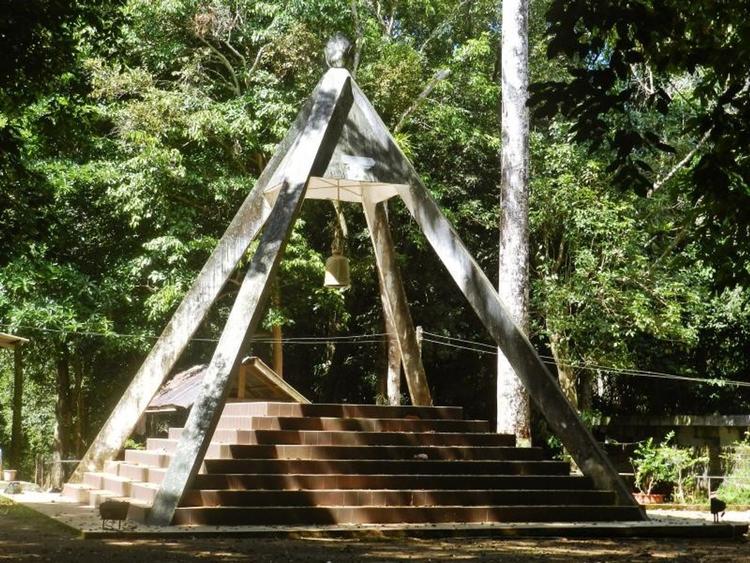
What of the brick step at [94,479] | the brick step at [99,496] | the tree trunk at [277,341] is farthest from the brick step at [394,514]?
the tree trunk at [277,341]

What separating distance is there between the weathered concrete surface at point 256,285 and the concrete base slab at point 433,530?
0.49 metres

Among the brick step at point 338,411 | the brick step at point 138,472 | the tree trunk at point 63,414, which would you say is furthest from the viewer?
the tree trunk at point 63,414

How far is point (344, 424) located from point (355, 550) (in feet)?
10.2

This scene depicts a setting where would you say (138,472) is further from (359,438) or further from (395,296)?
(395,296)

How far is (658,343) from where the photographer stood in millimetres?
22688

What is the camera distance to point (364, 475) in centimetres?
1020

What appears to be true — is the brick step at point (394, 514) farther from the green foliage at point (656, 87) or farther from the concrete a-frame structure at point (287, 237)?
the green foliage at point (656, 87)

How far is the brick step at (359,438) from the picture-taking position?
34.9ft

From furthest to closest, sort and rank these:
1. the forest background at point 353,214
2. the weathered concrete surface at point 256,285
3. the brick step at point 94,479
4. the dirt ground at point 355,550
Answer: the forest background at point 353,214
the brick step at point 94,479
the weathered concrete surface at point 256,285
the dirt ground at point 355,550

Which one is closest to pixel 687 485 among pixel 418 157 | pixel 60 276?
pixel 418 157

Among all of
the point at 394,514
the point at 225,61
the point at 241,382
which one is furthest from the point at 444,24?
the point at 394,514

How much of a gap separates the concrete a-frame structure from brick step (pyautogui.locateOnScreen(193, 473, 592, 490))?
0.37 m

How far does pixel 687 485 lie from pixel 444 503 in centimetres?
1014

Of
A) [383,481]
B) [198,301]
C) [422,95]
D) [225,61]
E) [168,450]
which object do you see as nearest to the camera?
[383,481]
